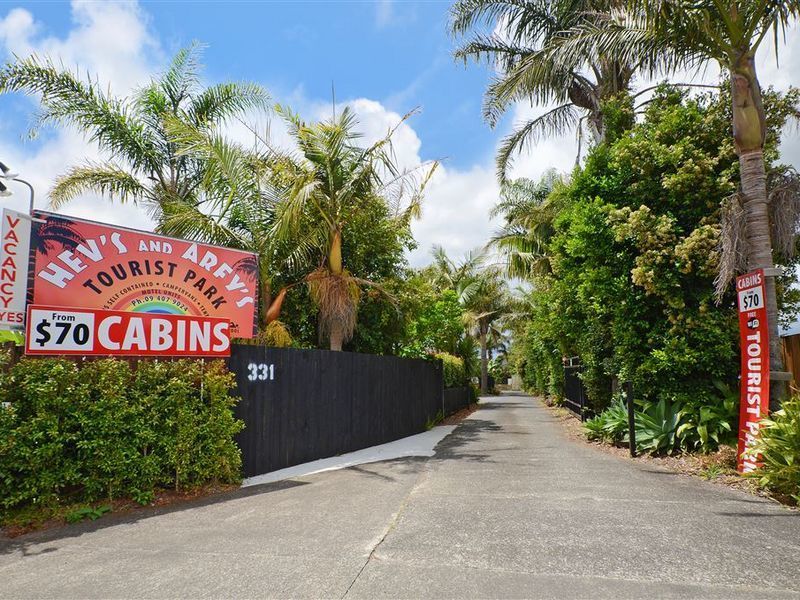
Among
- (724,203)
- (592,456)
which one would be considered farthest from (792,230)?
(592,456)

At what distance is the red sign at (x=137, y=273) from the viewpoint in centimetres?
686

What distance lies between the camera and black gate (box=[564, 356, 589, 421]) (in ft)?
49.6

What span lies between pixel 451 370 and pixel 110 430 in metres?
14.5

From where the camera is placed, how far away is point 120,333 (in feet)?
20.7

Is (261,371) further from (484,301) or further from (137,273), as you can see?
(484,301)

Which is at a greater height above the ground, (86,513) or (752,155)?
(752,155)

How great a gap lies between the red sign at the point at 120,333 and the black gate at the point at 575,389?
1027 cm

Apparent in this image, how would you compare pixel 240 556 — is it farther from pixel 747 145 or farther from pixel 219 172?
pixel 747 145

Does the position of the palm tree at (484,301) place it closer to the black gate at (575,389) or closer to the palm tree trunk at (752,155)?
the black gate at (575,389)

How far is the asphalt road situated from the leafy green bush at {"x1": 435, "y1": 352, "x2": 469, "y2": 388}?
11.1 meters

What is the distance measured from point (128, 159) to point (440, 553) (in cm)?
1184

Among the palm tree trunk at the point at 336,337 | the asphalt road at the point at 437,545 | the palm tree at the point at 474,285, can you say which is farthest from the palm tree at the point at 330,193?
the palm tree at the point at 474,285

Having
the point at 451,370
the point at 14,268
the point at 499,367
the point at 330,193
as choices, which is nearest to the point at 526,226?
the point at 451,370

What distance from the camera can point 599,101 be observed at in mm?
12680
